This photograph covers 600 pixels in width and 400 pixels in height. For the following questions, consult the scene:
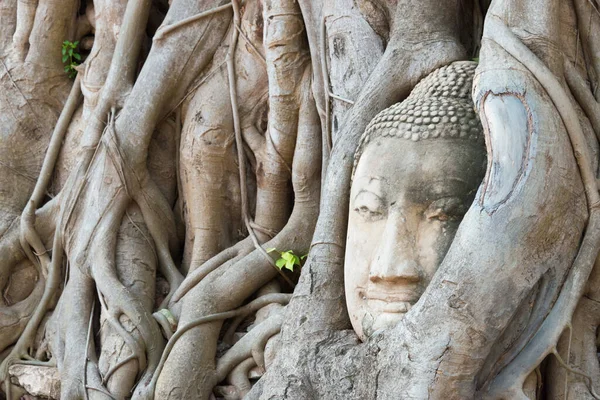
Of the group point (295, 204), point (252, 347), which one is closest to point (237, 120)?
point (295, 204)

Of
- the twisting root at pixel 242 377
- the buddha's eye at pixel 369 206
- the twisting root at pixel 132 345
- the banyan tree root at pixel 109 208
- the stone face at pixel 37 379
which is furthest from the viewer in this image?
the stone face at pixel 37 379

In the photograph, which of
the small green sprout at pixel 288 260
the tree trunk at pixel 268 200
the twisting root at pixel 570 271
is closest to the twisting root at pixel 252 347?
the tree trunk at pixel 268 200

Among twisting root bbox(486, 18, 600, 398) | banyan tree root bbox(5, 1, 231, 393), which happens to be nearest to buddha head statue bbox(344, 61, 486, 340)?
twisting root bbox(486, 18, 600, 398)

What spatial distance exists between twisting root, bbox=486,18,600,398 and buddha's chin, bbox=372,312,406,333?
34cm

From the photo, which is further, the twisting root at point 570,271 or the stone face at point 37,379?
the stone face at point 37,379

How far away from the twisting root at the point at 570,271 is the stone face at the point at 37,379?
7.28 ft

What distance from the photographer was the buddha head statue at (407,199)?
287 centimetres

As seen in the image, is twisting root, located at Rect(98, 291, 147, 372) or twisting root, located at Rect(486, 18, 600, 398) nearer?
twisting root, located at Rect(486, 18, 600, 398)

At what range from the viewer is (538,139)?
2697mm

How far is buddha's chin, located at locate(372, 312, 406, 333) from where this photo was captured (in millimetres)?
2893

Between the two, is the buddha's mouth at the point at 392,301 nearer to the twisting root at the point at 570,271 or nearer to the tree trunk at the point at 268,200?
the tree trunk at the point at 268,200

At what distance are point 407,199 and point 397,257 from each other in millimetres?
170

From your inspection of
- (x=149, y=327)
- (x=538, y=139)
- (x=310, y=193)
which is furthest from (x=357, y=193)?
(x=149, y=327)

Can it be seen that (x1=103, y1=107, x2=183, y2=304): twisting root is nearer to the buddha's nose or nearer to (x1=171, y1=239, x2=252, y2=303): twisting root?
(x1=171, y1=239, x2=252, y2=303): twisting root
